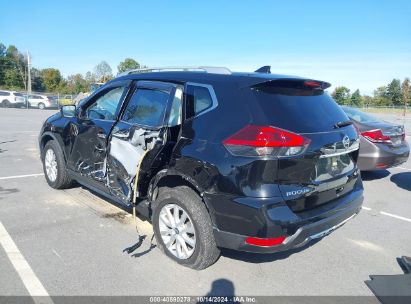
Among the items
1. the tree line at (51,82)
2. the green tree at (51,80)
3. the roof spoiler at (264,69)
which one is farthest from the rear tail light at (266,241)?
the green tree at (51,80)

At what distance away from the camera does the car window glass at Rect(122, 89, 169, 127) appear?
3855 millimetres

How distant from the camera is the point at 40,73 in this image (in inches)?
3479

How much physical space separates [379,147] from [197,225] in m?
4.65

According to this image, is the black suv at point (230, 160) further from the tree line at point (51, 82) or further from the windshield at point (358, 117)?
the tree line at point (51, 82)

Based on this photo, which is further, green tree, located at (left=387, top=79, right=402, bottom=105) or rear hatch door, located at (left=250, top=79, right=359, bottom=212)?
green tree, located at (left=387, top=79, right=402, bottom=105)

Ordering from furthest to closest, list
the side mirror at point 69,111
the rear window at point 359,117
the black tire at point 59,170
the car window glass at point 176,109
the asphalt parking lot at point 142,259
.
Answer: the rear window at point 359,117, the black tire at point 59,170, the side mirror at point 69,111, the car window glass at point 176,109, the asphalt parking lot at point 142,259

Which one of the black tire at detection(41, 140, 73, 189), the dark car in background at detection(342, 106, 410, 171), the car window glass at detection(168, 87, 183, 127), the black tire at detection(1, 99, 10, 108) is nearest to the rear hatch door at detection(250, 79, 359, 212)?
the car window glass at detection(168, 87, 183, 127)

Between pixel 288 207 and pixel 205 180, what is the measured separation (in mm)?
720

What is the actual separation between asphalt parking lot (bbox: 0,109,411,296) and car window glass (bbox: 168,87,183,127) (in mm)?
1346

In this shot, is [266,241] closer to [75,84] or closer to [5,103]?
[5,103]

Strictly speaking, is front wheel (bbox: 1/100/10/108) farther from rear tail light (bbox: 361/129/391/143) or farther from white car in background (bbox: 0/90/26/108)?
rear tail light (bbox: 361/129/391/143)

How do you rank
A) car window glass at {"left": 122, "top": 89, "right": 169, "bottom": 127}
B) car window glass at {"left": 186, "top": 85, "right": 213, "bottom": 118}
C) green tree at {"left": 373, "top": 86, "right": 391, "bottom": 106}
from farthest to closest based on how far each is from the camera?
green tree at {"left": 373, "top": 86, "right": 391, "bottom": 106}, car window glass at {"left": 122, "top": 89, "right": 169, "bottom": 127}, car window glass at {"left": 186, "top": 85, "right": 213, "bottom": 118}

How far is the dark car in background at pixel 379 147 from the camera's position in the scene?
6.63m

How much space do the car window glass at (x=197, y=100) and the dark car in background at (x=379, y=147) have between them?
14.1ft
